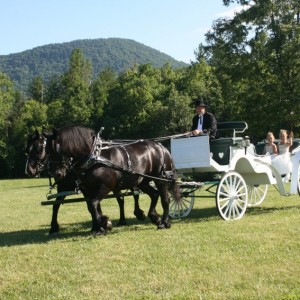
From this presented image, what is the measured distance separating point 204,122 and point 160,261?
482cm

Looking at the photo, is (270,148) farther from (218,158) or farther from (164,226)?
(164,226)

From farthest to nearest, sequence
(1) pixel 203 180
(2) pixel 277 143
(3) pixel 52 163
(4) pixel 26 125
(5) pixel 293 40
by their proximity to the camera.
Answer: (4) pixel 26 125 → (5) pixel 293 40 → (2) pixel 277 143 → (1) pixel 203 180 → (3) pixel 52 163

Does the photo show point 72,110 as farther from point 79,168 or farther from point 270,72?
point 79,168

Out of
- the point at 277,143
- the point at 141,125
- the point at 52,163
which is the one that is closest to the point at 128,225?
the point at 52,163

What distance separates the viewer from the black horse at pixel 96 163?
8625mm

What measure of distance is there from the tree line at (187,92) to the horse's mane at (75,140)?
9.95 feet

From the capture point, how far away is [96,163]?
8.78m

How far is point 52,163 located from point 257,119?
79.5 ft

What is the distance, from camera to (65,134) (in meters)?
8.73

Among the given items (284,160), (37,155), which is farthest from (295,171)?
(37,155)

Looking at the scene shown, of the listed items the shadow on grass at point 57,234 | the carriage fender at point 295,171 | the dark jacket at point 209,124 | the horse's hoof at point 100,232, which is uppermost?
the dark jacket at point 209,124

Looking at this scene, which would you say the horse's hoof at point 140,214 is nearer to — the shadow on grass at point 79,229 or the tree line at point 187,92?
the shadow on grass at point 79,229

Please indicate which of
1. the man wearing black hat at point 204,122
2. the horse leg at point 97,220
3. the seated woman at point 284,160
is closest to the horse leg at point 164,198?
the horse leg at point 97,220

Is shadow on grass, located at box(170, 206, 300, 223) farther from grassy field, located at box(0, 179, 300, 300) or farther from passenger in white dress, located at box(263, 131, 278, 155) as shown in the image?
passenger in white dress, located at box(263, 131, 278, 155)
